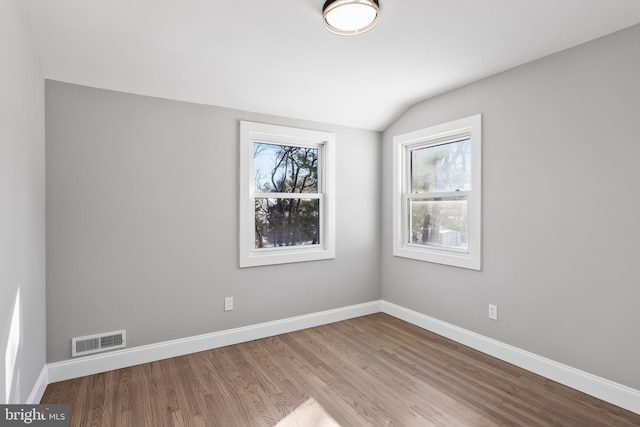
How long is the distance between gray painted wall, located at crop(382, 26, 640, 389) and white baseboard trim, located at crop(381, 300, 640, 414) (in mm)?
51

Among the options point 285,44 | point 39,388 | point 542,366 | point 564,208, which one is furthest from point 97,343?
point 564,208

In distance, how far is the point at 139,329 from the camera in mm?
2770

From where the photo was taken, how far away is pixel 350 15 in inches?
76.4

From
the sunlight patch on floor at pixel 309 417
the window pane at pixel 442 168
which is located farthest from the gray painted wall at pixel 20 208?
the window pane at pixel 442 168

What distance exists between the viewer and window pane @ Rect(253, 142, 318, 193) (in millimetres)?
3436

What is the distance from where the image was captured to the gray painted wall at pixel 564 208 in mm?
2139

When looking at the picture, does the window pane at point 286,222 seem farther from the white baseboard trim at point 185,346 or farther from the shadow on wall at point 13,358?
the shadow on wall at point 13,358

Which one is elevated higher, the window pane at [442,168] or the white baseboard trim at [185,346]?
the window pane at [442,168]

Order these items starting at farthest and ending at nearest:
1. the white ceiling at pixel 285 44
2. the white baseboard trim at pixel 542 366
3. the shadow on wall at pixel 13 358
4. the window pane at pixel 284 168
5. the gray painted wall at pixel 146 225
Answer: the window pane at pixel 284 168
the gray painted wall at pixel 146 225
the white baseboard trim at pixel 542 366
the white ceiling at pixel 285 44
the shadow on wall at pixel 13 358

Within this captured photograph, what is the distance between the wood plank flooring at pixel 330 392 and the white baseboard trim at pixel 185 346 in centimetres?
7

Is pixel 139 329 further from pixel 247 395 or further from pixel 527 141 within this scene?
pixel 527 141

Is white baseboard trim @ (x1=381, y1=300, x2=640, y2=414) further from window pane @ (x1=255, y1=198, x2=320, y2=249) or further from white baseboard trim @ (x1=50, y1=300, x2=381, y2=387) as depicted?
window pane @ (x1=255, y1=198, x2=320, y2=249)

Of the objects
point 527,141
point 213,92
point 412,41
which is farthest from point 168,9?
point 527,141

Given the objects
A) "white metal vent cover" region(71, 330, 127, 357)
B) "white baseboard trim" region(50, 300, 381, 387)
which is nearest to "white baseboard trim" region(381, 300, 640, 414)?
"white baseboard trim" region(50, 300, 381, 387)
